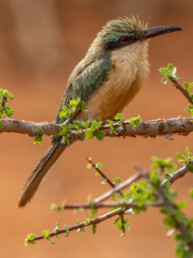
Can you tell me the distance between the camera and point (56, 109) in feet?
25.4

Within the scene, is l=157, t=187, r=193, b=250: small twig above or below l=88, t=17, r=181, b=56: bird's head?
below

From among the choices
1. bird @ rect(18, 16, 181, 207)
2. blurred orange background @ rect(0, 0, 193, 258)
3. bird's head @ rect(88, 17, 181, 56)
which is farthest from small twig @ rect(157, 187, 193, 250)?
blurred orange background @ rect(0, 0, 193, 258)

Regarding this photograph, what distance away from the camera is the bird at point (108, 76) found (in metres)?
3.19

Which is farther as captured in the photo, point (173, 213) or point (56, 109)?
point (56, 109)

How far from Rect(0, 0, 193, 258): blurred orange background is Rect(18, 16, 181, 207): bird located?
2.68 meters

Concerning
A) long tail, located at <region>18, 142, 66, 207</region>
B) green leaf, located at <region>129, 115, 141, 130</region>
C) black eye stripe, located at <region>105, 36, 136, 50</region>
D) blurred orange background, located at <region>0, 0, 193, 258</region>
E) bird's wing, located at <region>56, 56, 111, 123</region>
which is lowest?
green leaf, located at <region>129, 115, 141, 130</region>

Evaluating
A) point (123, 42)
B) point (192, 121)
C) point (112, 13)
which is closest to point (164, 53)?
point (112, 13)

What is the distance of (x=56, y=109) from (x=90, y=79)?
447cm

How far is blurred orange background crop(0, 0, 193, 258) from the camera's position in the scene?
6.02m

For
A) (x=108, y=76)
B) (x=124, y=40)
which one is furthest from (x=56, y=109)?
(x=108, y=76)

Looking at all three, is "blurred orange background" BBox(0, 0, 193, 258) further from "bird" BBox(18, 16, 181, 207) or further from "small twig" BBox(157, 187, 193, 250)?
"small twig" BBox(157, 187, 193, 250)

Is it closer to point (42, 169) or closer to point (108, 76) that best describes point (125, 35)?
point (108, 76)

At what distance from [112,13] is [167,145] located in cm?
289

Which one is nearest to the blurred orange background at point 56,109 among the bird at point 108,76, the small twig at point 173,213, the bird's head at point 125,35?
the bird at point 108,76
